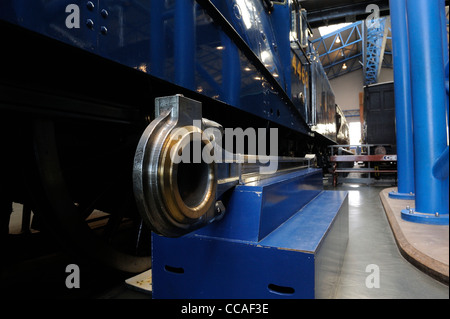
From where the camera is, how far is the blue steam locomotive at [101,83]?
781mm

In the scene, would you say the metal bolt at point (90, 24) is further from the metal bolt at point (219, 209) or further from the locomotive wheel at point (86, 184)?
the metal bolt at point (219, 209)

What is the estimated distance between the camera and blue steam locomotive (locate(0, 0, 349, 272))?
0.78 metres

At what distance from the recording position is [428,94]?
188cm

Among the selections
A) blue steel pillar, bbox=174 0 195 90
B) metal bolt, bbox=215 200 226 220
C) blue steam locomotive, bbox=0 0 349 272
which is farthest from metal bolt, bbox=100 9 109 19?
metal bolt, bbox=215 200 226 220

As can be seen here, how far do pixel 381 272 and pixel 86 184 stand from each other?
1.80m

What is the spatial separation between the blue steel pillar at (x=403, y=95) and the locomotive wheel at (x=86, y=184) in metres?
3.13

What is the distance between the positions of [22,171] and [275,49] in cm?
207

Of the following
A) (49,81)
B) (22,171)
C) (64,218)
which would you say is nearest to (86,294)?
(64,218)

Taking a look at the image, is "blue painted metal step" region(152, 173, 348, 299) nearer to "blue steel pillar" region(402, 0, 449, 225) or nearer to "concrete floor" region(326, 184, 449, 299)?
"concrete floor" region(326, 184, 449, 299)

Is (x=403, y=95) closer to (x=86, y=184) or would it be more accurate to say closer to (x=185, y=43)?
(x=185, y=43)

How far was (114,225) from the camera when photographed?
140 cm

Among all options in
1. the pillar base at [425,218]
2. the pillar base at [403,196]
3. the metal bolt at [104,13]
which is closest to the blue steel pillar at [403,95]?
the pillar base at [403,196]

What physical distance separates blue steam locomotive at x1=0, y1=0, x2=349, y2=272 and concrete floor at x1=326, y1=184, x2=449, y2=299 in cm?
111

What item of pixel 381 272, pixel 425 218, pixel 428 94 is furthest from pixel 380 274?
pixel 428 94
